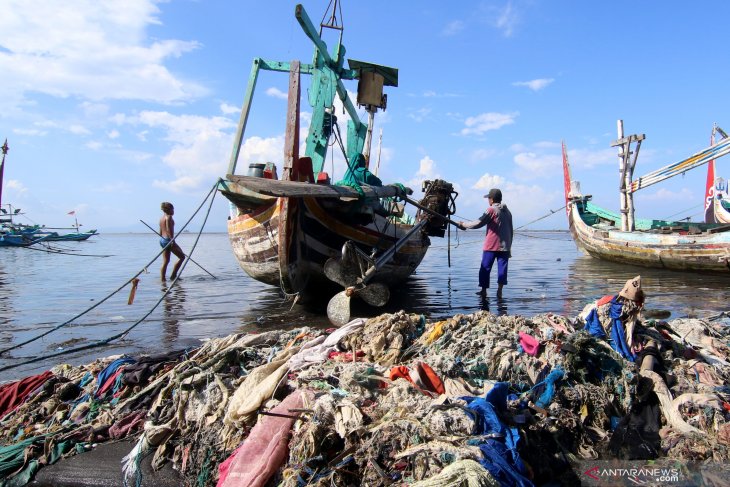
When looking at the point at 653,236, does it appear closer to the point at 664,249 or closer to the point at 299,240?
the point at 664,249

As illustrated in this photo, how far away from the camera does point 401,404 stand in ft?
9.54

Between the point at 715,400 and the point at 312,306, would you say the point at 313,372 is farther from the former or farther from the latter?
the point at 312,306

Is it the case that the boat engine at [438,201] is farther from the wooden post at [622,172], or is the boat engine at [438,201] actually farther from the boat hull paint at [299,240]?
the wooden post at [622,172]

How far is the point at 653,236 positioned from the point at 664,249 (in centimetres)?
60

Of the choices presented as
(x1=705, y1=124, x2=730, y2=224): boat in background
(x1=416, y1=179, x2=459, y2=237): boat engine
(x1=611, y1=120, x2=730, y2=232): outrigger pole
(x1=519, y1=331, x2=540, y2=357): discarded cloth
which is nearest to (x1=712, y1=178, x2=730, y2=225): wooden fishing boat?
(x1=705, y1=124, x2=730, y2=224): boat in background

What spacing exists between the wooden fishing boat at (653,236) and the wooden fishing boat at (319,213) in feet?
25.4

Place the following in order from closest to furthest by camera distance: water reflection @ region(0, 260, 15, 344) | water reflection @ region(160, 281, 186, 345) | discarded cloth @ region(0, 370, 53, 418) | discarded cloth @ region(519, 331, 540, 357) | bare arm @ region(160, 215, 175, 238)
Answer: discarded cloth @ region(519, 331, 540, 357) → discarded cloth @ region(0, 370, 53, 418) → water reflection @ region(160, 281, 186, 345) → water reflection @ region(0, 260, 15, 344) → bare arm @ region(160, 215, 175, 238)

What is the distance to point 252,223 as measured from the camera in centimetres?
838

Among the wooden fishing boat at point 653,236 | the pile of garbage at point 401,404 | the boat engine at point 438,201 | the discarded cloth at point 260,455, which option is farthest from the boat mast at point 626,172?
the discarded cloth at point 260,455

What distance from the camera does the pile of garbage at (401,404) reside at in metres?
2.60

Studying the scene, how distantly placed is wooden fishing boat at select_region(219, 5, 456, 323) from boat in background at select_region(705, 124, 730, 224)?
14.6 metres

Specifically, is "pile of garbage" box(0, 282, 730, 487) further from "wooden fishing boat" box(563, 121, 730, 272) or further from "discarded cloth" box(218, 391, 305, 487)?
"wooden fishing boat" box(563, 121, 730, 272)

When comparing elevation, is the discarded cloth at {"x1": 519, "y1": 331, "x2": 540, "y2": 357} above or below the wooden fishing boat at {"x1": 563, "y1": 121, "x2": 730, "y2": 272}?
below

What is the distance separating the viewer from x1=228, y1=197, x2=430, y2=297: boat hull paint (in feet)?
24.8
